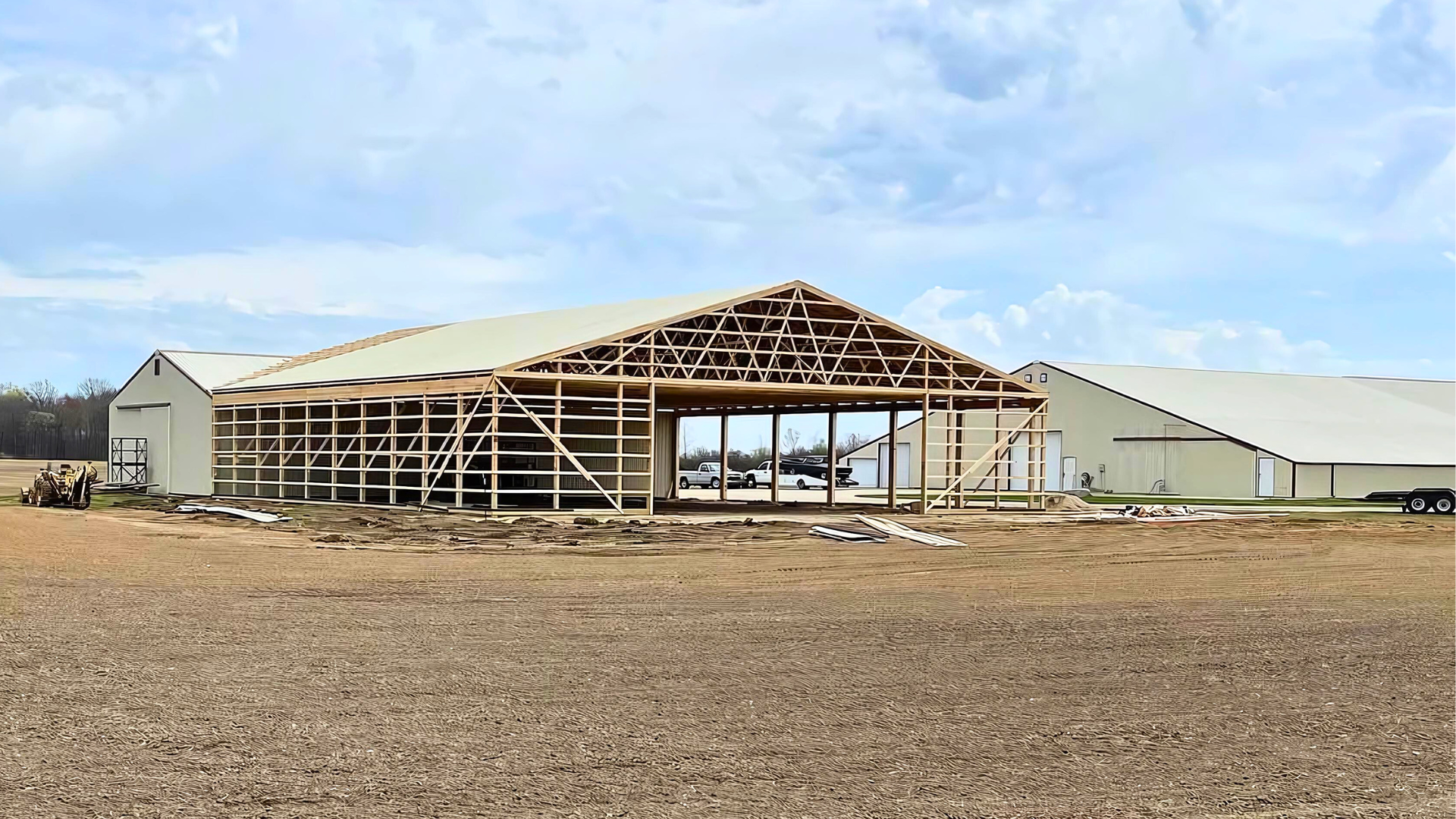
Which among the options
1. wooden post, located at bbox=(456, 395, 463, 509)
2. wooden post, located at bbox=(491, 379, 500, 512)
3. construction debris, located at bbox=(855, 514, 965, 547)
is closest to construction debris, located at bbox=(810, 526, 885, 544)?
construction debris, located at bbox=(855, 514, 965, 547)

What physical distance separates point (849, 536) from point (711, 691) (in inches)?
611

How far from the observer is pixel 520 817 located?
737 cm

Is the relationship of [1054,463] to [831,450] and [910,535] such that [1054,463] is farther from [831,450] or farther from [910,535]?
[910,535]

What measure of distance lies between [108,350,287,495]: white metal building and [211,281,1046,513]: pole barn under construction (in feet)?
4.09

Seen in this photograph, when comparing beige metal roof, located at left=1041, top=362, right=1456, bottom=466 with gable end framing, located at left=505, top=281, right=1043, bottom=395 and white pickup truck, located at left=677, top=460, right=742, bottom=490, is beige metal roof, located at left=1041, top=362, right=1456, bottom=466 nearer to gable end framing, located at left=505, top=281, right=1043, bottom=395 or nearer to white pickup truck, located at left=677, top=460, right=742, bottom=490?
white pickup truck, located at left=677, top=460, right=742, bottom=490

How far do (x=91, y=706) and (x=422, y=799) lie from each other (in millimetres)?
3245

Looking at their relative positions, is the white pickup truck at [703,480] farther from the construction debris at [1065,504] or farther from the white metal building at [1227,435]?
the construction debris at [1065,504]

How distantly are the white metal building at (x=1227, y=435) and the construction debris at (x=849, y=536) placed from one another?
22983mm

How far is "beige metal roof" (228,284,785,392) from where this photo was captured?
1283 inches

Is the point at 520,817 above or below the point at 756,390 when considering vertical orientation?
below

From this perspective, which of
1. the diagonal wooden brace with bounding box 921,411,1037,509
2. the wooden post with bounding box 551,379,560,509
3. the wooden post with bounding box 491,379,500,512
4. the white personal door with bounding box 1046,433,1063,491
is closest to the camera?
the wooden post with bounding box 491,379,500,512

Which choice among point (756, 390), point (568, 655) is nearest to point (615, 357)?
point (756, 390)

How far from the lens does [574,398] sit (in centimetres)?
3133

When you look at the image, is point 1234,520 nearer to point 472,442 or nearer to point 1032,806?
point 472,442
